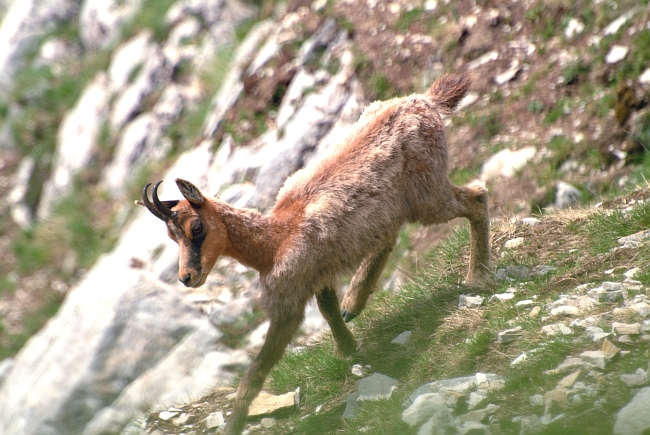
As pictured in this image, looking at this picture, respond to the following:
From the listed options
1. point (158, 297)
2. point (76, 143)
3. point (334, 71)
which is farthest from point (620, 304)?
point (76, 143)

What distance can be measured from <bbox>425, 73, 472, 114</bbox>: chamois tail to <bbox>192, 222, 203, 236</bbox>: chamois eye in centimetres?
284

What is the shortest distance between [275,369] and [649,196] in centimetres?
418

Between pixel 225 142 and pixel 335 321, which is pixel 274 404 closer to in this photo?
pixel 335 321

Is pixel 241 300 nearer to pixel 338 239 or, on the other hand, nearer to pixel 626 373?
pixel 338 239

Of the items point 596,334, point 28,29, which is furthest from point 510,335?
point 28,29

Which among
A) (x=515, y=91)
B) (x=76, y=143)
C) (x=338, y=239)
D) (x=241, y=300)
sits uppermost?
(x=76, y=143)

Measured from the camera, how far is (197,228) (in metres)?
6.09

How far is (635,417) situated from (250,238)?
3.42 meters

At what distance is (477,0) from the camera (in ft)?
39.9

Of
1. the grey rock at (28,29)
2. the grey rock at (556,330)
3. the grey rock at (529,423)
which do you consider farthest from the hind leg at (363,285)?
the grey rock at (28,29)

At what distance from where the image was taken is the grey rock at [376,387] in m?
5.82

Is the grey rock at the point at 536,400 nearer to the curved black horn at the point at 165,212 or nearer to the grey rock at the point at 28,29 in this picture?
the curved black horn at the point at 165,212

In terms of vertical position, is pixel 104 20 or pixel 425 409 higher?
pixel 104 20

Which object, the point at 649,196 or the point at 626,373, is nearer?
the point at 626,373
